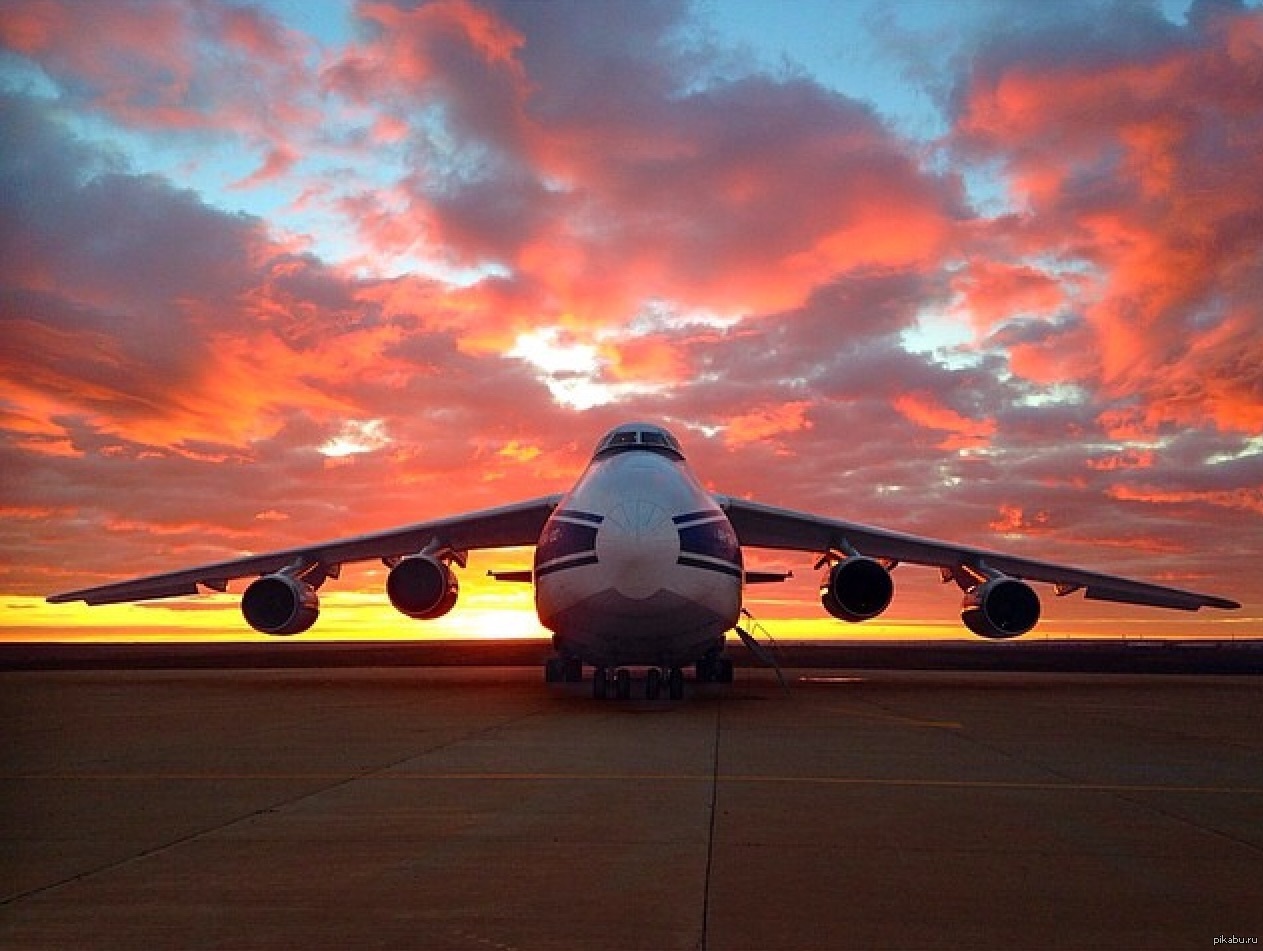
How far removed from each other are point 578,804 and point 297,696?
11.1 meters

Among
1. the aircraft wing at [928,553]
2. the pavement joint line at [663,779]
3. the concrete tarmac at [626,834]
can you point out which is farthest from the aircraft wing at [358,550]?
the pavement joint line at [663,779]

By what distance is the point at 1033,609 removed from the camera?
1886 cm

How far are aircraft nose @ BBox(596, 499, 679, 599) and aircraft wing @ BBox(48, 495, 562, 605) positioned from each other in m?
5.81

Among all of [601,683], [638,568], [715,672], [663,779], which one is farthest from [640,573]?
[715,672]

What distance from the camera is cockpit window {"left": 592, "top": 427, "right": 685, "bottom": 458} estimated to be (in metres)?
16.2

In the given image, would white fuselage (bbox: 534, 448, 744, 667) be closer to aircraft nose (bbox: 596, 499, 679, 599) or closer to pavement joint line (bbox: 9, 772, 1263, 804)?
aircraft nose (bbox: 596, 499, 679, 599)

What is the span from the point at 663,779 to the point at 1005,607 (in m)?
13.1

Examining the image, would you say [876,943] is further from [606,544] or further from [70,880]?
[606,544]

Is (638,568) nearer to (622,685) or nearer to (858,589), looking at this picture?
(622,685)

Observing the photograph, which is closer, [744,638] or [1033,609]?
[744,638]

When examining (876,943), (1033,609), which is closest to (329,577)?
(1033,609)

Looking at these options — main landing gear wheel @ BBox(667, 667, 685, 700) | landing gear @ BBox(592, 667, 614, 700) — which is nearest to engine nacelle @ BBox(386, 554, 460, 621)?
Answer: landing gear @ BBox(592, 667, 614, 700)

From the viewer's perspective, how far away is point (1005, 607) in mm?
19125

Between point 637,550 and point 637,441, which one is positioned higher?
point 637,441
